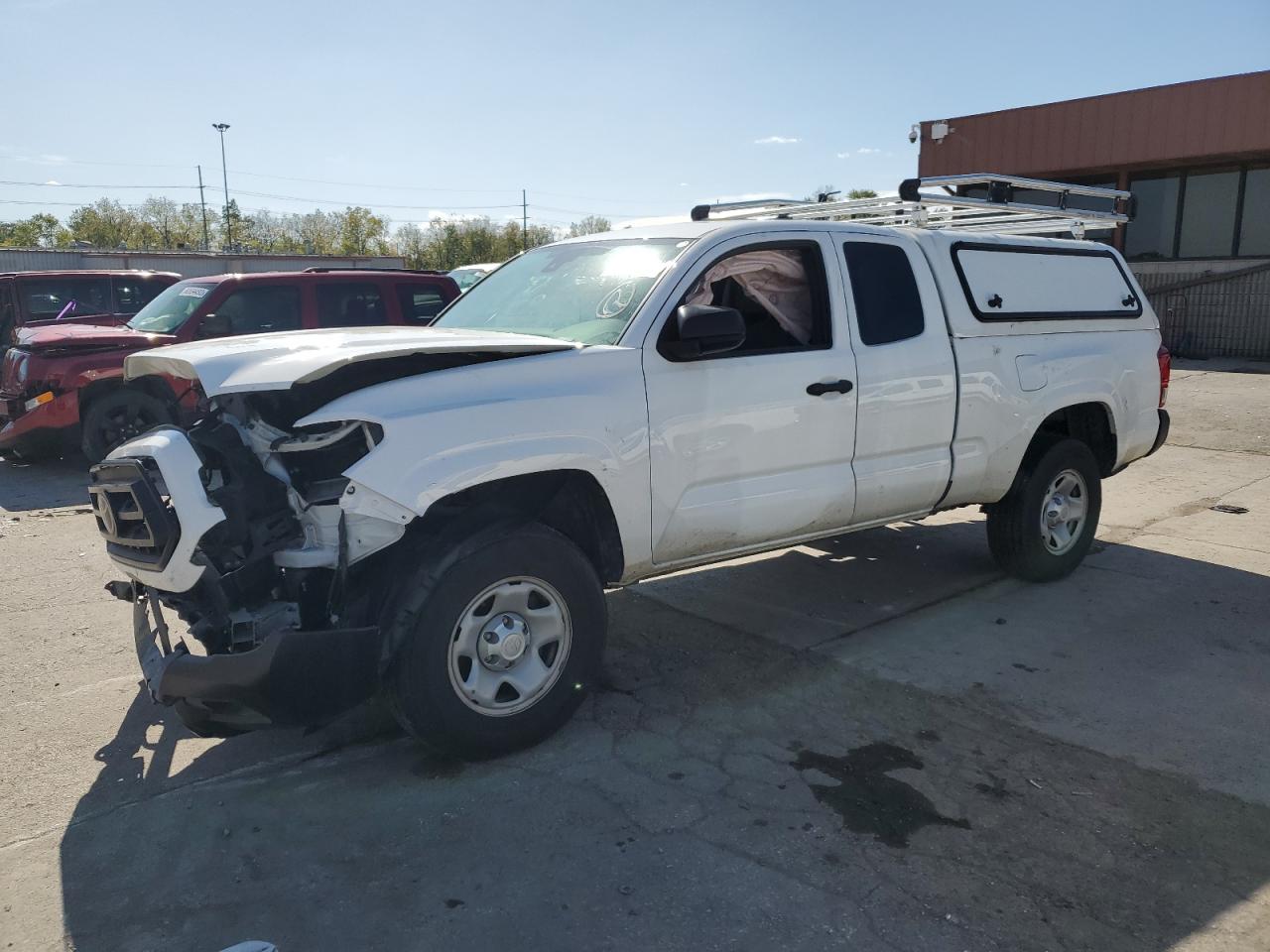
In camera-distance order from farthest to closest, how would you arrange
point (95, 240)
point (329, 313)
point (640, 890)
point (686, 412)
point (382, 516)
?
point (95, 240) < point (329, 313) < point (686, 412) < point (382, 516) < point (640, 890)

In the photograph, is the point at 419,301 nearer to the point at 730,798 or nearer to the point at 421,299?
the point at 421,299

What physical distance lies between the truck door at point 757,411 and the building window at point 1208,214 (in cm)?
1973

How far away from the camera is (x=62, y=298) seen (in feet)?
38.4

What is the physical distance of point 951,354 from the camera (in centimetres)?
515

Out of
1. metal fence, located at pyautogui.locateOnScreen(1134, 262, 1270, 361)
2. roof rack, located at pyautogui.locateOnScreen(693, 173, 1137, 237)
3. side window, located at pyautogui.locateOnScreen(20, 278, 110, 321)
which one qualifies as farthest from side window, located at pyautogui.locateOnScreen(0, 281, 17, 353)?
metal fence, located at pyautogui.locateOnScreen(1134, 262, 1270, 361)

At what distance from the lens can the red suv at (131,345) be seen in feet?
29.8

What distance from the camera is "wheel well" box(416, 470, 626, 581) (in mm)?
3744

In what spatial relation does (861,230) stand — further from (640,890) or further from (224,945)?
(224,945)

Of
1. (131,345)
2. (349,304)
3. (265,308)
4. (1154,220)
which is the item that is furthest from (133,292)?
(1154,220)

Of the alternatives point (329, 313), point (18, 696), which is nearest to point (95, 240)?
point (329, 313)

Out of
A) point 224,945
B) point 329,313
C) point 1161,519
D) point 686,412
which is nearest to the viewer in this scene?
point 224,945

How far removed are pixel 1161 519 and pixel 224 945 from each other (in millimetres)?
7246

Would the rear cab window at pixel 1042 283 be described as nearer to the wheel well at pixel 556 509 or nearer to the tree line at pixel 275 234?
the wheel well at pixel 556 509

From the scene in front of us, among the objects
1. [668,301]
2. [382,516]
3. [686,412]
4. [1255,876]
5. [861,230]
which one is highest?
[861,230]
